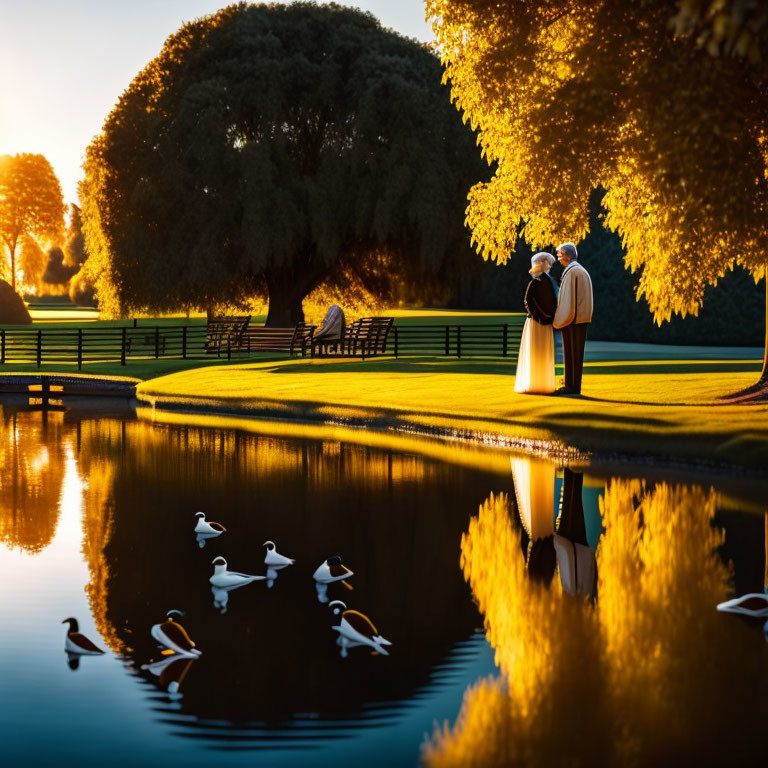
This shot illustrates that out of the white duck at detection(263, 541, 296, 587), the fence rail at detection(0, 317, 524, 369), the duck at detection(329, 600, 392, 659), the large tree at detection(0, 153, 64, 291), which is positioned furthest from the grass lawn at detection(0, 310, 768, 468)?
the large tree at detection(0, 153, 64, 291)

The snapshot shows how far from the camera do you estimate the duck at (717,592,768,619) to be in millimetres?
9117

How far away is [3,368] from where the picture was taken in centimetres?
4347

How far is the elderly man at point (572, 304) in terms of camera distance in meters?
23.0

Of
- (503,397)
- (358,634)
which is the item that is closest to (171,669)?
(358,634)

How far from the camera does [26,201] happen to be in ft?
349

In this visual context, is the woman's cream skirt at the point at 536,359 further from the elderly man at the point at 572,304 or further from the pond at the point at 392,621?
the pond at the point at 392,621

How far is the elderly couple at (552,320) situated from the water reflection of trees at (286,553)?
5.33 m

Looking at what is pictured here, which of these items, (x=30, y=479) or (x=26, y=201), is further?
(x=26, y=201)

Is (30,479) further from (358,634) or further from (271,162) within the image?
(271,162)

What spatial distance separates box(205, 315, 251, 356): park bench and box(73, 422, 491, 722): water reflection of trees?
24.1 m

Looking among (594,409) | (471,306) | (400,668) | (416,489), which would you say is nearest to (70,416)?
(594,409)

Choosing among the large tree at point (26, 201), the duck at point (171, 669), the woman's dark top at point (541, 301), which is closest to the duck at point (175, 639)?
the duck at point (171, 669)

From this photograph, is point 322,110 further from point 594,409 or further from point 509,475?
point 509,475

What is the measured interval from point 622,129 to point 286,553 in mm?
12976
